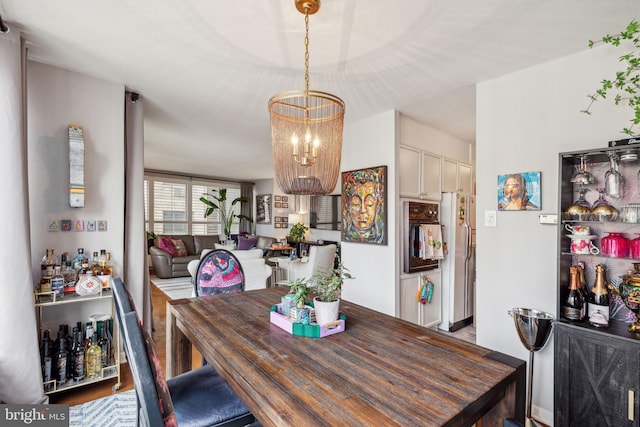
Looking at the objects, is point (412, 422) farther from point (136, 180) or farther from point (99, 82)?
point (99, 82)

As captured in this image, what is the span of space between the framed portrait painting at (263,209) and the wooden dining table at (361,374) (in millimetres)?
6915

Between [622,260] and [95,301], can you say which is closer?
[622,260]

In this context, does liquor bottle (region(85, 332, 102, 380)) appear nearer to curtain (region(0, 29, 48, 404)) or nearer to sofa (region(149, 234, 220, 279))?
curtain (region(0, 29, 48, 404))

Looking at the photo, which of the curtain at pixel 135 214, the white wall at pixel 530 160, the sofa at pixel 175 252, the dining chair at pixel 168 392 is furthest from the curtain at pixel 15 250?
the sofa at pixel 175 252

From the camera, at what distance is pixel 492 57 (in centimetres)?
209

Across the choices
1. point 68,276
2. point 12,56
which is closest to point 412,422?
point 68,276

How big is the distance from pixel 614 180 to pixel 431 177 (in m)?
1.96

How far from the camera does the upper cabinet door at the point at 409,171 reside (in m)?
3.23

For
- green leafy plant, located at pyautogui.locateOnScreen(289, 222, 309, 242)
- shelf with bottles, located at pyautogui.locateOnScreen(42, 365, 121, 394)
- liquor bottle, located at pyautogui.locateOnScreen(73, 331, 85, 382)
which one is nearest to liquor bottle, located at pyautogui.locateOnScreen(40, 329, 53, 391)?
shelf with bottles, located at pyautogui.locateOnScreen(42, 365, 121, 394)

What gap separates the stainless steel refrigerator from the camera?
3629mm

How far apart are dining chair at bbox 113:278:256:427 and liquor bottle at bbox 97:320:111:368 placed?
1.38 meters

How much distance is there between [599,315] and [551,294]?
406mm

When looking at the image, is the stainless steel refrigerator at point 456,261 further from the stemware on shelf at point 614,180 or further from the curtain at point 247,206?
the curtain at point 247,206

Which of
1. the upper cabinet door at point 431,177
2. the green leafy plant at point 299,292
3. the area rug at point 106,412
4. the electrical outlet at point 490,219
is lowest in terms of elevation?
the area rug at point 106,412
